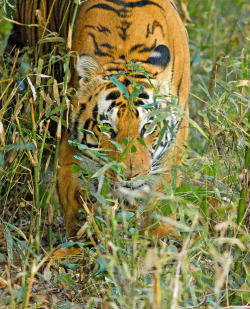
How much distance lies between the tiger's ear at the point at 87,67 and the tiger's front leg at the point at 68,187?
1.21ft

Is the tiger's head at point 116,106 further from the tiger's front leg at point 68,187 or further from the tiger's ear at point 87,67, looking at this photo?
the tiger's front leg at point 68,187

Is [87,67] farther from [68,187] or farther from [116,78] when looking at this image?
[68,187]

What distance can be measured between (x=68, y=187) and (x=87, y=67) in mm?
725

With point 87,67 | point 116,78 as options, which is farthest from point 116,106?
point 87,67

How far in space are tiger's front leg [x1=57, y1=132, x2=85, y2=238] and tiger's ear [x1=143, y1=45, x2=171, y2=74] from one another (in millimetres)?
634

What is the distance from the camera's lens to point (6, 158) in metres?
A: 3.52

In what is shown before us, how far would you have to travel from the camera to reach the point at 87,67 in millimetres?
3225

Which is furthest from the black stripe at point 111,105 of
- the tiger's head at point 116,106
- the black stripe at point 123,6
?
the black stripe at point 123,6

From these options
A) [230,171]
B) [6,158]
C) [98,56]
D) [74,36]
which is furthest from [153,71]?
[6,158]

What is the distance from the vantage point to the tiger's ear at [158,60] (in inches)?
127

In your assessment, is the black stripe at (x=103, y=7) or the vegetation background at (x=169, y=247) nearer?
the vegetation background at (x=169, y=247)

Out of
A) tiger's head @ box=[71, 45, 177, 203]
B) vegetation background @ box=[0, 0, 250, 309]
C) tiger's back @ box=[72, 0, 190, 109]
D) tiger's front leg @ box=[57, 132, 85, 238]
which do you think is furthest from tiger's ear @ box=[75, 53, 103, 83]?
tiger's front leg @ box=[57, 132, 85, 238]

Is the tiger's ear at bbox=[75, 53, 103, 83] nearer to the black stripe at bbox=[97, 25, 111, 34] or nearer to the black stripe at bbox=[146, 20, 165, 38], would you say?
the black stripe at bbox=[97, 25, 111, 34]

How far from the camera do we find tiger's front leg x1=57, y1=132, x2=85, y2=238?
3.31 meters
